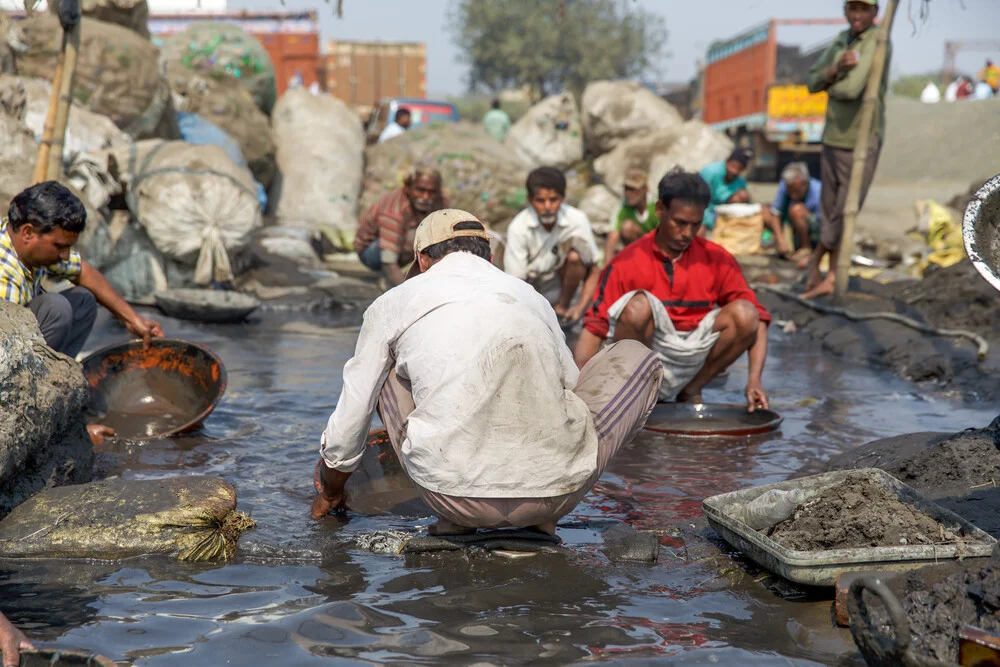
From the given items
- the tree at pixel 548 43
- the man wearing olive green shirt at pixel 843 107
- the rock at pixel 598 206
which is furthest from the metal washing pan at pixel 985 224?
the tree at pixel 548 43

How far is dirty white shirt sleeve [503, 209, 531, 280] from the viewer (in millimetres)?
6965

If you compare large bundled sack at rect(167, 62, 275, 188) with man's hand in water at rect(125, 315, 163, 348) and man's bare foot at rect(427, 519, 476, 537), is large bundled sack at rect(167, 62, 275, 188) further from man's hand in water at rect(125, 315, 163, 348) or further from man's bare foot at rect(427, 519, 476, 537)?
man's bare foot at rect(427, 519, 476, 537)

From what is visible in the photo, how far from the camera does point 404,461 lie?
3057mm

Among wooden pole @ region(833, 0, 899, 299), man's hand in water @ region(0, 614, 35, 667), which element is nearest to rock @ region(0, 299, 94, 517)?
man's hand in water @ region(0, 614, 35, 667)

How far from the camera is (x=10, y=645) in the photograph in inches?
82.0

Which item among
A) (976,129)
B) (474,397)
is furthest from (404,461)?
(976,129)

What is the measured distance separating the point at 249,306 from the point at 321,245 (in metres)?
3.19

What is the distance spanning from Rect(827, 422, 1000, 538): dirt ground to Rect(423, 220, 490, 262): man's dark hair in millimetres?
1694

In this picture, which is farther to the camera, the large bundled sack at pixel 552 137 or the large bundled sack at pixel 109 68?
the large bundled sack at pixel 552 137

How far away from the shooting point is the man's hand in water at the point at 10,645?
6.79ft

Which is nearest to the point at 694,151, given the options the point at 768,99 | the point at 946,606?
the point at 768,99

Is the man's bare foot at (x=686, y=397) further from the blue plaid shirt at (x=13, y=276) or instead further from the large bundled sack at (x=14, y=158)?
the large bundled sack at (x=14, y=158)

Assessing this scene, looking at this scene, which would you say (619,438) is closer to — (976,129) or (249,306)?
(249,306)

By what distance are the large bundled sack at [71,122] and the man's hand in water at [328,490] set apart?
5082 millimetres
